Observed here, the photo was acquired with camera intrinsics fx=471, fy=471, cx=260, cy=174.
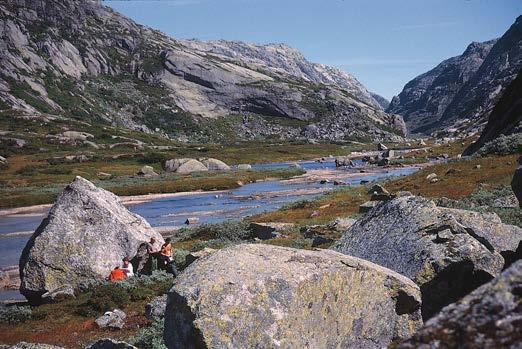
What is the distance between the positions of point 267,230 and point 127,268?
12966 mm

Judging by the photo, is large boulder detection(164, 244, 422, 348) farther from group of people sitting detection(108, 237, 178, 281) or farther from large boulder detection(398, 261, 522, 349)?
group of people sitting detection(108, 237, 178, 281)

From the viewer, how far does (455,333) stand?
12.5 ft

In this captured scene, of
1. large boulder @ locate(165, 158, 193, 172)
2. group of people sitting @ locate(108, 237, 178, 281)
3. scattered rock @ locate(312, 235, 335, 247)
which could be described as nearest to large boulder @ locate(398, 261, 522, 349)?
scattered rock @ locate(312, 235, 335, 247)

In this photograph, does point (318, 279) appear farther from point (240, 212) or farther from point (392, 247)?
point (240, 212)

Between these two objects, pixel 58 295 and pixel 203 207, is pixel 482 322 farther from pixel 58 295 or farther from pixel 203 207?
pixel 203 207

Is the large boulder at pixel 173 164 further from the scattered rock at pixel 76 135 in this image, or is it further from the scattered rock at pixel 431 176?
the scattered rock at pixel 431 176

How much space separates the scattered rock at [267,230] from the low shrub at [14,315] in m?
17.2

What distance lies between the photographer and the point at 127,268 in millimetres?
24922

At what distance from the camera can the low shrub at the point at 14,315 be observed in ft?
66.9

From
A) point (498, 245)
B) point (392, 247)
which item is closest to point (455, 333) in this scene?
point (392, 247)

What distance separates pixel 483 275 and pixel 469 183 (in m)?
30.7

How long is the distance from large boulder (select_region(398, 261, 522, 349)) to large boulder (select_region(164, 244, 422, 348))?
192 inches

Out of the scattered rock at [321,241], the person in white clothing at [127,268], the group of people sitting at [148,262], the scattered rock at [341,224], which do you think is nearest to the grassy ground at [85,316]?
the group of people sitting at [148,262]

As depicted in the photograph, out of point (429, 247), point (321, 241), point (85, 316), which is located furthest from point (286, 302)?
point (321, 241)
